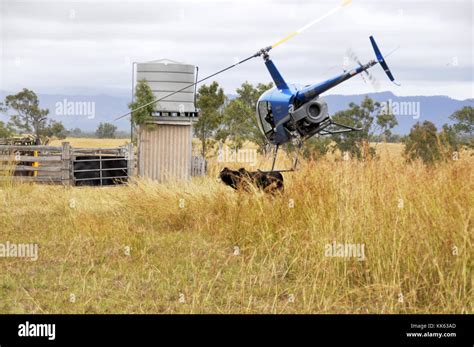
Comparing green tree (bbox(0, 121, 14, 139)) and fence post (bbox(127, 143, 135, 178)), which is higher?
green tree (bbox(0, 121, 14, 139))

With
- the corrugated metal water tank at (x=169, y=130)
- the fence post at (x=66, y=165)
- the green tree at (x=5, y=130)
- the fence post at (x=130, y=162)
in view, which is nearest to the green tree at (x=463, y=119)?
the corrugated metal water tank at (x=169, y=130)

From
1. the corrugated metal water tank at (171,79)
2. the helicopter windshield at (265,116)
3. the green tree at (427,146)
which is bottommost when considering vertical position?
the green tree at (427,146)

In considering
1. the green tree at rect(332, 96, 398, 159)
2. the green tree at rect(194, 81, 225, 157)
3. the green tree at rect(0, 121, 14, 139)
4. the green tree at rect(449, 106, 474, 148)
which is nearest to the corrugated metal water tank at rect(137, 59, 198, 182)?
the green tree at rect(194, 81, 225, 157)

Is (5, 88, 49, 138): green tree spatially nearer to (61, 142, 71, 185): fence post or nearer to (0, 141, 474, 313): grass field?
(61, 142, 71, 185): fence post

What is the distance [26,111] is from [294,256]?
48545 millimetres

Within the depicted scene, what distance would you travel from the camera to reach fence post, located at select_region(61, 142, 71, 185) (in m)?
22.8

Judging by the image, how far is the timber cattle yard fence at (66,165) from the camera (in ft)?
73.7

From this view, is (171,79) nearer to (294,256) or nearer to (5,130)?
(294,256)

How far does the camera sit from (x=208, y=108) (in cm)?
3025

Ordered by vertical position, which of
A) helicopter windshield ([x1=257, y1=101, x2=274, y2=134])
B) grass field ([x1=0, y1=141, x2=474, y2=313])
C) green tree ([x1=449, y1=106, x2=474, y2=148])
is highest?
green tree ([x1=449, y1=106, x2=474, y2=148])

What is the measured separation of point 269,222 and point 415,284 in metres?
2.75

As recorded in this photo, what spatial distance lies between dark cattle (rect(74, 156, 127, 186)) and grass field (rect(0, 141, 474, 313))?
41.5ft

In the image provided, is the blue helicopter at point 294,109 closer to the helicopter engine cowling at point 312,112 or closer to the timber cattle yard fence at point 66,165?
the helicopter engine cowling at point 312,112

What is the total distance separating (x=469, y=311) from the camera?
6.26m
